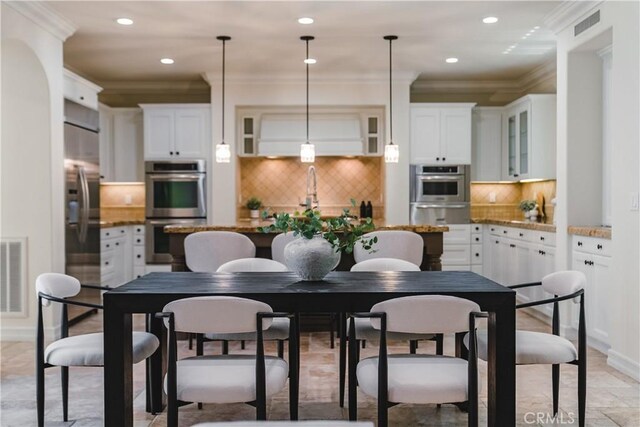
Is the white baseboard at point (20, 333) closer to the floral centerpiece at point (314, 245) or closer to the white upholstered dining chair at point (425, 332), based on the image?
the floral centerpiece at point (314, 245)

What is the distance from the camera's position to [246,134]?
745cm

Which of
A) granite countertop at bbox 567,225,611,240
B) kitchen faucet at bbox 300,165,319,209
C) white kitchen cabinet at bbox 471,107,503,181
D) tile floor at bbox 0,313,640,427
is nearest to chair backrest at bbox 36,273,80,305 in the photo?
tile floor at bbox 0,313,640,427

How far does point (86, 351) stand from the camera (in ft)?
9.20

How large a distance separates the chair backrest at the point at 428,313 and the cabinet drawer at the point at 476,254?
519 centimetres

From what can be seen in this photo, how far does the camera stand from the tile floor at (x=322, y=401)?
3152 mm

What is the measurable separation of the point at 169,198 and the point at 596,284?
4901 mm

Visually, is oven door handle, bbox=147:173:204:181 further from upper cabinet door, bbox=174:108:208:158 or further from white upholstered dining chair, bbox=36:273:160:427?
white upholstered dining chair, bbox=36:273:160:427

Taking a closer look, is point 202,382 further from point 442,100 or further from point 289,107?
point 442,100

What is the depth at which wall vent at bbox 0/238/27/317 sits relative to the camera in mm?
4992

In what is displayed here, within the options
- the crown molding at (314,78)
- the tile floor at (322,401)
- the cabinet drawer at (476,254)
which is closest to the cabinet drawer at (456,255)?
the cabinet drawer at (476,254)

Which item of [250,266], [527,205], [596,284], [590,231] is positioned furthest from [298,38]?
[527,205]

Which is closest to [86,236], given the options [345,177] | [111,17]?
[111,17]

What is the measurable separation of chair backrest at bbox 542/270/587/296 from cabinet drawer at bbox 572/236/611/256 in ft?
4.20

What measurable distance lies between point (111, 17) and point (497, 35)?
3471 millimetres
